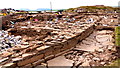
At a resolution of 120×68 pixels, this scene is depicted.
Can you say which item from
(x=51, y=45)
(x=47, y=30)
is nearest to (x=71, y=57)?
(x=51, y=45)

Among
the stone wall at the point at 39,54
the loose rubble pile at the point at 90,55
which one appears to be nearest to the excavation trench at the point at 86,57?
the loose rubble pile at the point at 90,55

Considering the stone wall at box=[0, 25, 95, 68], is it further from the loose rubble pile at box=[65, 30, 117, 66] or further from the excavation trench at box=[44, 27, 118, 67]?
the loose rubble pile at box=[65, 30, 117, 66]

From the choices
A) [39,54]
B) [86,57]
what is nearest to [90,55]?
[86,57]

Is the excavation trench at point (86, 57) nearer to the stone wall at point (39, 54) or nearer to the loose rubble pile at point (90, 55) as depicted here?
the loose rubble pile at point (90, 55)

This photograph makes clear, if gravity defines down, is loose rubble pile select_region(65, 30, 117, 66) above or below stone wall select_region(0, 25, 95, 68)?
below

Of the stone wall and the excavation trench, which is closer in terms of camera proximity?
the stone wall

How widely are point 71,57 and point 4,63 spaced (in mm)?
2180

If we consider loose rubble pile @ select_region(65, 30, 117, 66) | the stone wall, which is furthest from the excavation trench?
the stone wall

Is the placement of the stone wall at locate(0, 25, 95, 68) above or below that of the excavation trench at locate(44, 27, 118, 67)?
above

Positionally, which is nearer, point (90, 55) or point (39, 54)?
point (39, 54)

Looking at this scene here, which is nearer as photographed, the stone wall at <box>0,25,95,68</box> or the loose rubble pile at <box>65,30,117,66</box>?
the stone wall at <box>0,25,95,68</box>

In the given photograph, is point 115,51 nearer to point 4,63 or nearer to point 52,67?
point 52,67

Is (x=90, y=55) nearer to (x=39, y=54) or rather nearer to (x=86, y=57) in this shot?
(x=86, y=57)

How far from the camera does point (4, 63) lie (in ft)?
13.0
